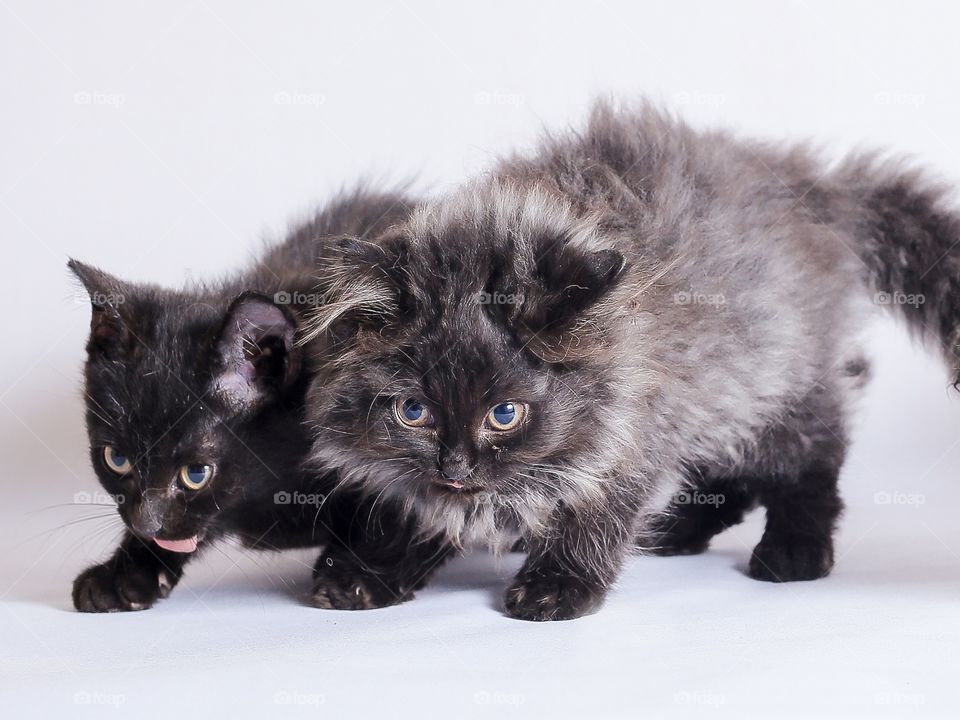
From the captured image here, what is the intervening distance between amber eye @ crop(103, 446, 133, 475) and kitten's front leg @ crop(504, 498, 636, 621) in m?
1.03

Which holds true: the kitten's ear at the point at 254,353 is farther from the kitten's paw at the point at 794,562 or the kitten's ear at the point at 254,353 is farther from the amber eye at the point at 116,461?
the kitten's paw at the point at 794,562

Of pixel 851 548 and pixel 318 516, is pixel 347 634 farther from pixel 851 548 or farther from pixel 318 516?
pixel 851 548

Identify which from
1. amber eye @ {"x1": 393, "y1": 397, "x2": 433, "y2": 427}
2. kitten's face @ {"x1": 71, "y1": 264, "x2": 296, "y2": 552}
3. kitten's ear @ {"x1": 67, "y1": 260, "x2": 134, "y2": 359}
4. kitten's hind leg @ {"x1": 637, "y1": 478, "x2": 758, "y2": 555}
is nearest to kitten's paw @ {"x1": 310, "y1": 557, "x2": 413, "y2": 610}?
kitten's face @ {"x1": 71, "y1": 264, "x2": 296, "y2": 552}

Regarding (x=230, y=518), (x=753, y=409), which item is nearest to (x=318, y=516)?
(x=230, y=518)

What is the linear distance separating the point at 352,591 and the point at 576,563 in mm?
599

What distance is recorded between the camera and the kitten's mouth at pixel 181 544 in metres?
2.83

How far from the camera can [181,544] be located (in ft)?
9.36

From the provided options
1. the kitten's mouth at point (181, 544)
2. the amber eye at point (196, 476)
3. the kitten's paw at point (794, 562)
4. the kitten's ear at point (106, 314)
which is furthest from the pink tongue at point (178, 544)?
the kitten's paw at point (794, 562)

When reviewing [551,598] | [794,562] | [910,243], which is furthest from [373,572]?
[910,243]

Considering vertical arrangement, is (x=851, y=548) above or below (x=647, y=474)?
below

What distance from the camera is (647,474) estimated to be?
2830mm

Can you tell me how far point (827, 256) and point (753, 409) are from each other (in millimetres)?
543

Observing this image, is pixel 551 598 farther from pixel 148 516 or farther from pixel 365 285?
pixel 148 516

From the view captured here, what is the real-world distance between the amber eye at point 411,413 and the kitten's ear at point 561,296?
0.94 ft
